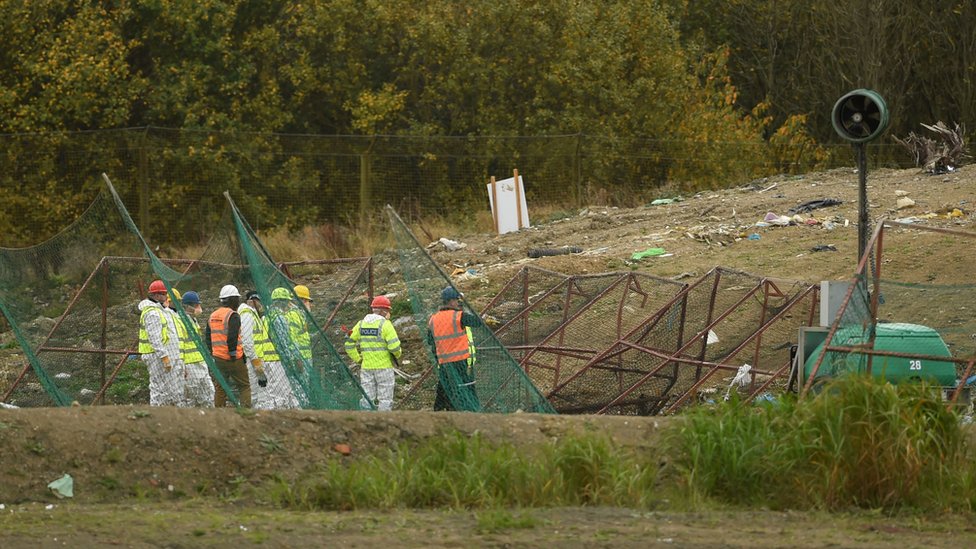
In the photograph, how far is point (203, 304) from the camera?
1534 centimetres

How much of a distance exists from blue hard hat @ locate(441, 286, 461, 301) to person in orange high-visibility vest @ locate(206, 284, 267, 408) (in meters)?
2.29

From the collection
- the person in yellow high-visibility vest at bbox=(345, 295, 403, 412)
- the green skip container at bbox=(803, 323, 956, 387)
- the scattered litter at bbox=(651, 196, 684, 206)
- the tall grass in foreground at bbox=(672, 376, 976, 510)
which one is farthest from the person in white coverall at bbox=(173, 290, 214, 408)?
the scattered litter at bbox=(651, 196, 684, 206)

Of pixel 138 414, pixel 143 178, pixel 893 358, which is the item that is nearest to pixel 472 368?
pixel 893 358

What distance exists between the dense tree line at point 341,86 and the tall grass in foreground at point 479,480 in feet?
57.3

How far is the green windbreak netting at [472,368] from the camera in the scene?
11523mm

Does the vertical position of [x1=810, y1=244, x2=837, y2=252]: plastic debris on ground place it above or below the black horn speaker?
below

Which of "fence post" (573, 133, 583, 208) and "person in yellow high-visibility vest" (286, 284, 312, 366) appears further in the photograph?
"fence post" (573, 133, 583, 208)

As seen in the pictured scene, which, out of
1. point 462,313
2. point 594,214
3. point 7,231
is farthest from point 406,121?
point 462,313

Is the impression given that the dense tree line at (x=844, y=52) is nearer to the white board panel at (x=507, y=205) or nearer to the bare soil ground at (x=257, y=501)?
the white board panel at (x=507, y=205)

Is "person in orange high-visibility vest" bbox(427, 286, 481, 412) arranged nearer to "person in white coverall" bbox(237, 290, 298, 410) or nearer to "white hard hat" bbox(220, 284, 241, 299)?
"person in white coverall" bbox(237, 290, 298, 410)

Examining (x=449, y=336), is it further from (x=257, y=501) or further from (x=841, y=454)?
(x=841, y=454)

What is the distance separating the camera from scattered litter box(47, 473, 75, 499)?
8.26 metres

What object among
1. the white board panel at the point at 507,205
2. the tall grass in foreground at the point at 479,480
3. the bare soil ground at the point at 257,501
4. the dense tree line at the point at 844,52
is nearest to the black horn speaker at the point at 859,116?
the bare soil ground at the point at 257,501

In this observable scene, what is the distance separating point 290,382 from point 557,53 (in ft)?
63.1
